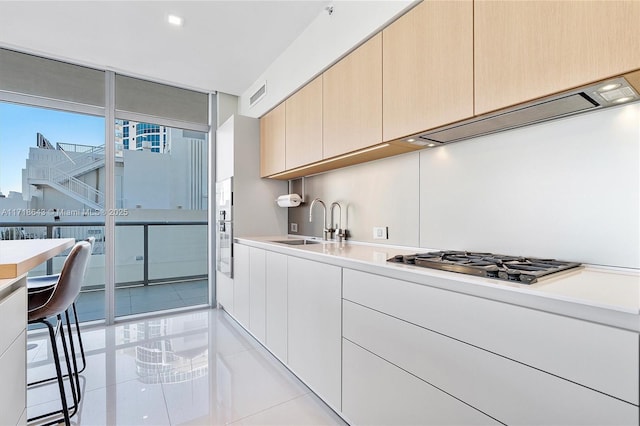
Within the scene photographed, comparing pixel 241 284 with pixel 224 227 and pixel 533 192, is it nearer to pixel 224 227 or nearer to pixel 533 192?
pixel 224 227

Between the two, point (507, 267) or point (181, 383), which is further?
A: point (181, 383)

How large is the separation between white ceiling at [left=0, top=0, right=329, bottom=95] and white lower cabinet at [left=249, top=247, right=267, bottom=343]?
6.12 ft

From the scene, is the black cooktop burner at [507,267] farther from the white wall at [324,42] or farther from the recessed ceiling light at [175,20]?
the recessed ceiling light at [175,20]

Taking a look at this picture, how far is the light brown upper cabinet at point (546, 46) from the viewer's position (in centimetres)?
96

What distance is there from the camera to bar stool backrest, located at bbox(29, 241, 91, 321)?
1.49 metres

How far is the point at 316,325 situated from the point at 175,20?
2551mm

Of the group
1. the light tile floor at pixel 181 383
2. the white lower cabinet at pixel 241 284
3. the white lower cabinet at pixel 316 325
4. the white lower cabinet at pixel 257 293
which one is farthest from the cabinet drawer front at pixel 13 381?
the white lower cabinet at pixel 241 284

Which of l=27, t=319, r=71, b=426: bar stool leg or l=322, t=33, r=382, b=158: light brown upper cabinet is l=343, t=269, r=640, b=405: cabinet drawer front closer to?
l=322, t=33, r=382, b=158: light brown upper cabinet

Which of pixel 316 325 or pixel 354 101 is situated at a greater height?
pixel 354 101

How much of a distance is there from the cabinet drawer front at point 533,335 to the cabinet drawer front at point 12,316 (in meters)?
1.36

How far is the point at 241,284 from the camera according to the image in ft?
9.76

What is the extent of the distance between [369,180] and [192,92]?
2.71 metres

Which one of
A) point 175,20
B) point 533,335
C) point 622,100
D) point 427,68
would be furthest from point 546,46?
point 175,20

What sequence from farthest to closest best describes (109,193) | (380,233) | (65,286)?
(109,193)
(380,233)
(65,286)
